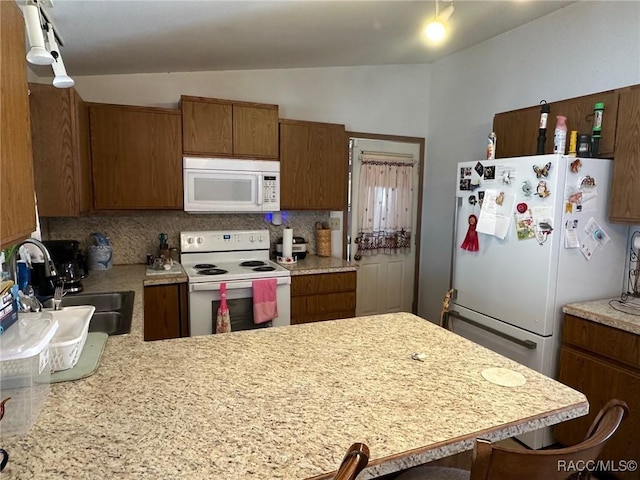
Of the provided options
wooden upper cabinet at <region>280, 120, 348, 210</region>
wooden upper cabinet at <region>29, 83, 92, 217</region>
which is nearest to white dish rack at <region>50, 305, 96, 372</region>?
wooden upper cabinet at <region>29, 83, 92, 217</region>

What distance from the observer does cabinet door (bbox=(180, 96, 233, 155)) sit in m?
2.85

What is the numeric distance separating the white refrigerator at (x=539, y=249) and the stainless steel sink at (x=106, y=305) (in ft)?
7.04

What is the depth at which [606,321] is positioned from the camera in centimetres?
204

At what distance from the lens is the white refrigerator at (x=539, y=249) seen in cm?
219

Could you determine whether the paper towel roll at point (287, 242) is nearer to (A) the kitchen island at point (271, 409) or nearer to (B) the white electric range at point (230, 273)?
(B) the white electric range at point (230, 273)

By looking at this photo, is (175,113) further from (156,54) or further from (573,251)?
(573,251)

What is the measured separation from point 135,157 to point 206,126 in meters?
0.55

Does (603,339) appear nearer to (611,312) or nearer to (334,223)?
(611,312)

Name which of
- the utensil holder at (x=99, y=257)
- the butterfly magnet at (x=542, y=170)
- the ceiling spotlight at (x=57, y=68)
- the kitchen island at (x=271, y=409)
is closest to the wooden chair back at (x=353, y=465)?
the kitchen island at (x=271, y=409)

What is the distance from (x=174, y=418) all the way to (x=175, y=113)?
7.97ft

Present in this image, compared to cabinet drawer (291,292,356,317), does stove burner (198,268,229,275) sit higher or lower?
higher

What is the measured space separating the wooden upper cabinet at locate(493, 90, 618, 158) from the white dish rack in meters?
2.79

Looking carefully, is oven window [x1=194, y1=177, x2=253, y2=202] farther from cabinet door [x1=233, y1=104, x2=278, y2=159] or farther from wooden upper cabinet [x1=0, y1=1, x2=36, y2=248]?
wooden upper cabinet [x1=0, y1=1, x2=36, y2=248]

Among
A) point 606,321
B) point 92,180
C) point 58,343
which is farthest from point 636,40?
point 92,180
